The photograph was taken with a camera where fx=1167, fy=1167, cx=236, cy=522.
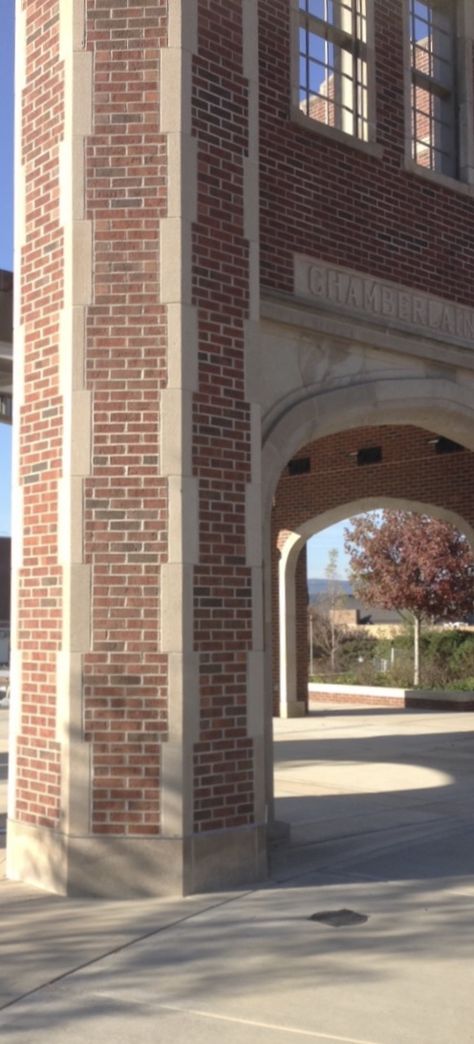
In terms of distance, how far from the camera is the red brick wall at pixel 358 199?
9.09 m

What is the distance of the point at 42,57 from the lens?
8125 mm

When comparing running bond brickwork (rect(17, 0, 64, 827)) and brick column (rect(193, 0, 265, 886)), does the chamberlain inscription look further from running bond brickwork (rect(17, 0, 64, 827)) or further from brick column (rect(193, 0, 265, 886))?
running bond brickwork (rect(17, 0, 64, 827))

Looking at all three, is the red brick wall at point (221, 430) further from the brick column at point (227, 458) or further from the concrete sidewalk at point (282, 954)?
the concrete sidewalk at point (282, 954)

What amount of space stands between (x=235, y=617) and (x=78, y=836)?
1.73 metres

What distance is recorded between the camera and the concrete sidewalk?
198 inches

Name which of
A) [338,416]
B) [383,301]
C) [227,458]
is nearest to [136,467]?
[227,458]

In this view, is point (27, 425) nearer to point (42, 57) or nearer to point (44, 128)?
point (44, 128)

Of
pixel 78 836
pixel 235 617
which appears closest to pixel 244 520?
pixel 235 617

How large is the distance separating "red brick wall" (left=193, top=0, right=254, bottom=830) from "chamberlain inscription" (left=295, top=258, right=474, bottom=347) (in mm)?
1225

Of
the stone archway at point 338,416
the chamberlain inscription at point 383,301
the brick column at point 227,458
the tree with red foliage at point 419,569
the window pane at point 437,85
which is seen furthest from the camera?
the tree with red foliage at point 419,569

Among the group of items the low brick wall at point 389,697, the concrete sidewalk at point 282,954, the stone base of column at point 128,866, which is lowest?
the concrete sidewalk at point 282,954

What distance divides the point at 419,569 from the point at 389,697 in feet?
10.5

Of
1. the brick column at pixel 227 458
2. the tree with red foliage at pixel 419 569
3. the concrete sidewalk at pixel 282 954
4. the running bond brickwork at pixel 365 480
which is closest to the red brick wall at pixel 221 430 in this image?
the brick column at pixel 227 458

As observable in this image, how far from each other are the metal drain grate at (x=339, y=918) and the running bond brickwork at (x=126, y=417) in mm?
1163
